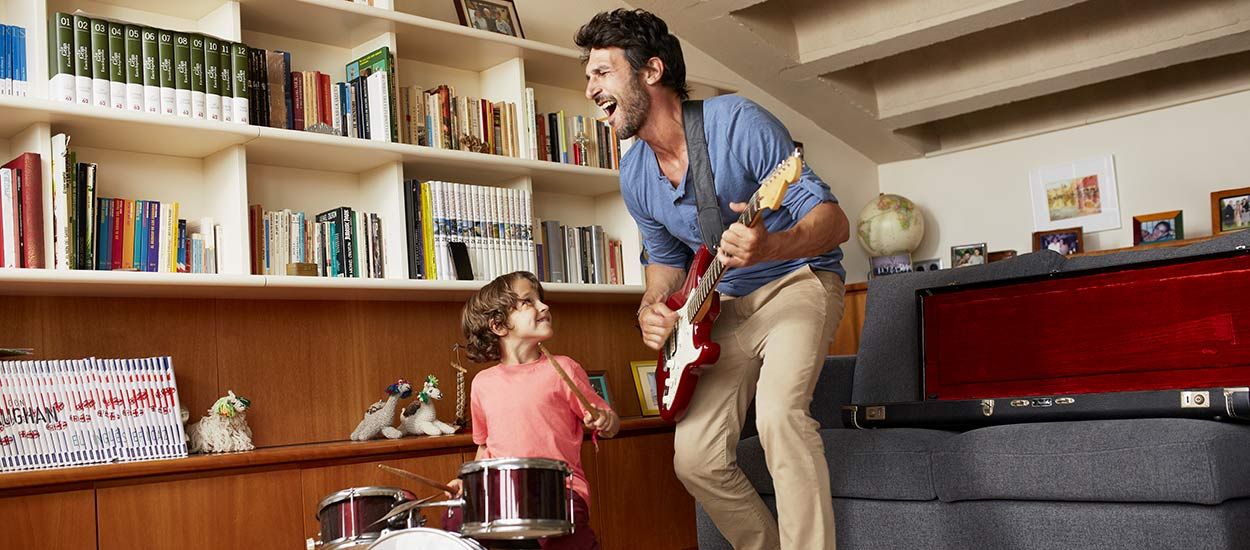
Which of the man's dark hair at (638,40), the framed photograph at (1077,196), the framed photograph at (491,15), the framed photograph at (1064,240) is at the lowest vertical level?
the framed photograph at (1064,240)

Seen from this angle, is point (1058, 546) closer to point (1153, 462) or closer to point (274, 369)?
point (1153, 462)

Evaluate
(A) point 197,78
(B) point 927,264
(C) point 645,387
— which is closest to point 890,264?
(B) point 927,264

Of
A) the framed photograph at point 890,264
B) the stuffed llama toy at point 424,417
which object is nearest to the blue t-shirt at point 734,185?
the stuffed llama toy at point 424,417

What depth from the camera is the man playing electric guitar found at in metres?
2.19

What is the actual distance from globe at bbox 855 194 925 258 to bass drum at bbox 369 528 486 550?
10.5ft

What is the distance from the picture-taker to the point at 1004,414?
250 cm

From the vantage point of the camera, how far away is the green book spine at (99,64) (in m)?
2.49

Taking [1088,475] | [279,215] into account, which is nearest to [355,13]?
[279,215]

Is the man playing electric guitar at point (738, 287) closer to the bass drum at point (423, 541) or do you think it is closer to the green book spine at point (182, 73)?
the bass drum at point (423, 541)

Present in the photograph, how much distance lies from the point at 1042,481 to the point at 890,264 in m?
2.33

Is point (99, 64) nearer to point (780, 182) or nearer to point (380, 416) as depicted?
point (380, 416)

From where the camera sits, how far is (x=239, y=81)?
2713mm

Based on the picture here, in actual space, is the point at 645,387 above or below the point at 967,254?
below

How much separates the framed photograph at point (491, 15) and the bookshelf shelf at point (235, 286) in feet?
2.66
